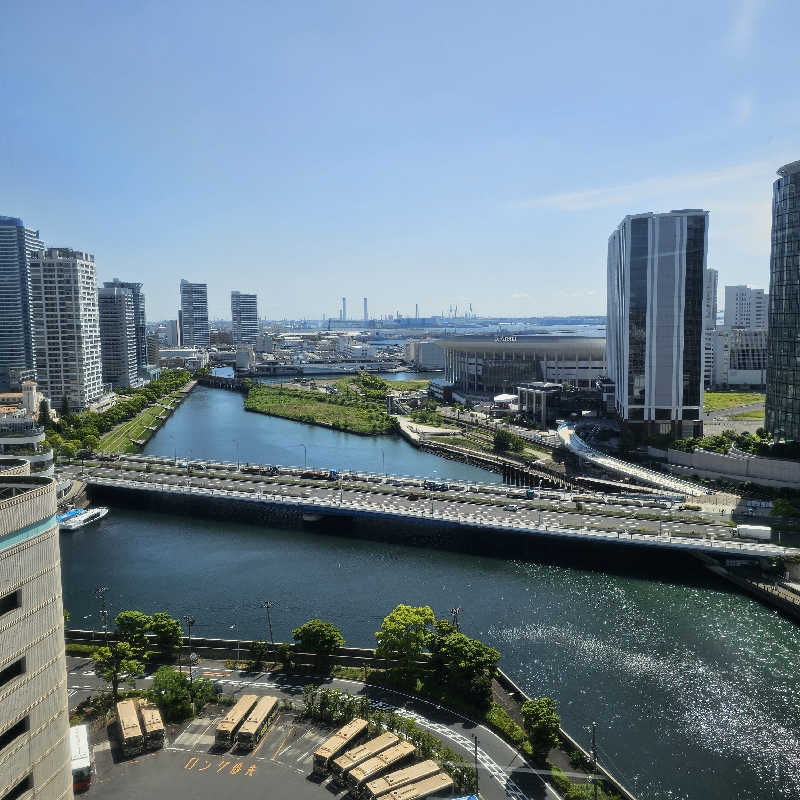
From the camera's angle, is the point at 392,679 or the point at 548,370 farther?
the point at 548,370

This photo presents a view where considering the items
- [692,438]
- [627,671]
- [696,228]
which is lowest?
[627,671]

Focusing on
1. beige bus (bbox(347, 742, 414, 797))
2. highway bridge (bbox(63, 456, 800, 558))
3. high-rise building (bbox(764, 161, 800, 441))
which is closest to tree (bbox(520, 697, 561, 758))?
beige bus (bbox(347, 742, 414, 797))

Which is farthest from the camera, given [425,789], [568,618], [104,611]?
[568,618]

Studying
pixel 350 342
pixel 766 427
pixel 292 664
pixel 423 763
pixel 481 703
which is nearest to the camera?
pixel 423 763

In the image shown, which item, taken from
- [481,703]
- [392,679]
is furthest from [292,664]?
[481,703]

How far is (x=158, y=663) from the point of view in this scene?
13.1 m

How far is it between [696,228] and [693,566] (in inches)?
604

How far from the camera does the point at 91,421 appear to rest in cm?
3772

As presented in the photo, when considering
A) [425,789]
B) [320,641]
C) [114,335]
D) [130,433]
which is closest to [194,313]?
[114,335]

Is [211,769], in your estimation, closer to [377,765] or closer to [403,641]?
[377,765]

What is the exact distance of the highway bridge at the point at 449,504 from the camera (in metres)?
19.3

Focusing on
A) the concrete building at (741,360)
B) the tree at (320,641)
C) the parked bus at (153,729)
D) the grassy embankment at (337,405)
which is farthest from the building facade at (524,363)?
the parked bus at (153,729)

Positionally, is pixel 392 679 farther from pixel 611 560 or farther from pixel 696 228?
pixel 696 228

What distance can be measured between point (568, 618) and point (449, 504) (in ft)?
24.2
